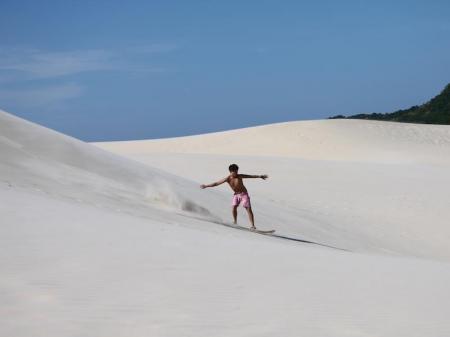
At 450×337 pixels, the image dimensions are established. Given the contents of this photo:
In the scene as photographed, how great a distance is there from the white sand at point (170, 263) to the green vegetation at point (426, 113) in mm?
68177

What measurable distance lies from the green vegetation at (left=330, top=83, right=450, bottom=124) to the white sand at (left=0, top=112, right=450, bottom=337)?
68177mm

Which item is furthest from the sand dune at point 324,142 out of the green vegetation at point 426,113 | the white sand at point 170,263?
the green vegetation at point 426,113

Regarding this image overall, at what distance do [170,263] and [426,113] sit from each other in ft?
282

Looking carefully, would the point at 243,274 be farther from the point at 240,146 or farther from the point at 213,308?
the point at 240,146

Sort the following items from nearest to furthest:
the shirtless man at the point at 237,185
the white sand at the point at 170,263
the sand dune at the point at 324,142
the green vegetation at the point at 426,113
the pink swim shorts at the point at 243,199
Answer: the white sand at the point at 170,263, the shirtless man at the point at 237,185, the pink swim shorts at the point at 243,199, the sand dune at the point at 324,142, the green vegetation at the point at 426,113

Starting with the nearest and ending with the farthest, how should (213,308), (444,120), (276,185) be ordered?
(213,308) < (276,185) < (444,120)

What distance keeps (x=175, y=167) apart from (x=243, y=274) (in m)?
19.8

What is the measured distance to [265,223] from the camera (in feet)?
51.3

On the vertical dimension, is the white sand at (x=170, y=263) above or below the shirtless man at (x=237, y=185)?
below

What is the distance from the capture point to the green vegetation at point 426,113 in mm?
84062

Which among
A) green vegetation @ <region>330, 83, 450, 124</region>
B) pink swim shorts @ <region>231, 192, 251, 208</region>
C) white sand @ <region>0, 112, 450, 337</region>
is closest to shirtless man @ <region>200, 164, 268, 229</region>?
pink swim shorts @ <region>231, 192, 251, 208</region>

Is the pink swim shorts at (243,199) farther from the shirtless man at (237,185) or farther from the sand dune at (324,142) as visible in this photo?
the sand dune at (324,142)

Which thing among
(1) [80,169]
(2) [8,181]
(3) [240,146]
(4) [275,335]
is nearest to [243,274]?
(4) [275,335]

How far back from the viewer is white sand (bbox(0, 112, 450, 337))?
16.4ft
